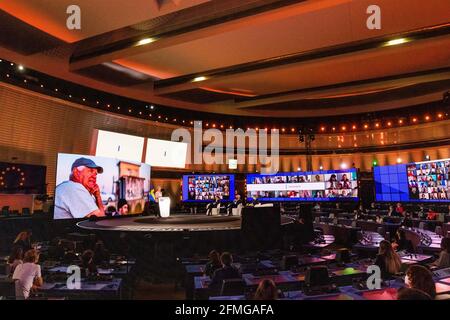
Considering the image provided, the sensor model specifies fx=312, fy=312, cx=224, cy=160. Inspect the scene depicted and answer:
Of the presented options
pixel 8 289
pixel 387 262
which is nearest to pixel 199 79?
pixel 387 262

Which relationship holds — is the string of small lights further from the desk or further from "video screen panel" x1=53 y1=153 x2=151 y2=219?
the desk

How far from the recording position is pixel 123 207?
498 inches

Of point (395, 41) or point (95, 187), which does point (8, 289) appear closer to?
point (95, 187)

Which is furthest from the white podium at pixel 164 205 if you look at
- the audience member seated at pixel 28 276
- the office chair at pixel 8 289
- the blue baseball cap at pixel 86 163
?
the office chair at pixel 8 289

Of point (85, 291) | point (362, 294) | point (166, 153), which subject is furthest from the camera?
point (166, 153)

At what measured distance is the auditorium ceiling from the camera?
8.04 metres

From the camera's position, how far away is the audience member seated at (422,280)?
125 inches

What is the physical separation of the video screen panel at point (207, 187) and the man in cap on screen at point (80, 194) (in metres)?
6.77

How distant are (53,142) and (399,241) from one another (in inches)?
477

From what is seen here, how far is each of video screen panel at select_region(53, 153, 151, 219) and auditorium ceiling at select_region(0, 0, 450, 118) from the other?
345 centimetres

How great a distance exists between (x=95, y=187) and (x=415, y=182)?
45.7ft

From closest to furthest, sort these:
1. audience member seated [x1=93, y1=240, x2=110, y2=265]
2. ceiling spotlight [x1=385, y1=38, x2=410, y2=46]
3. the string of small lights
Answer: audience member seated [x1=93, y1=240, x2=110, y2=265] → ceiling spotlight [x1=385, y1=38, x2=410, y2=46] → the string of small lights

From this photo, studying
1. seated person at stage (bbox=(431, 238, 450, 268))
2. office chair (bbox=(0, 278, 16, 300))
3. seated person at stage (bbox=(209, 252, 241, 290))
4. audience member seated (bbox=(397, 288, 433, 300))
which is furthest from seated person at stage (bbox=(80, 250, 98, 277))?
seated person at stage (bbox=(431, 238, 450, 268))
